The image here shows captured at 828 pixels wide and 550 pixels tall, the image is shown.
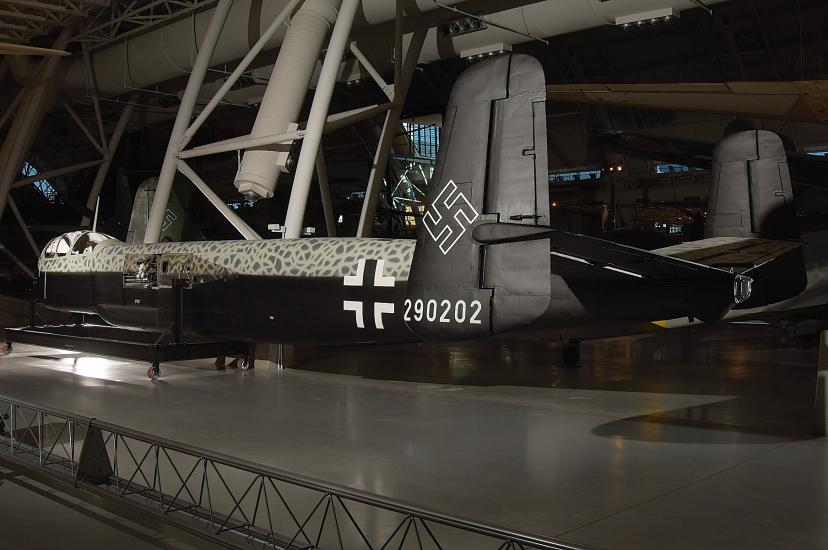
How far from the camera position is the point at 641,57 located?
23688 mm

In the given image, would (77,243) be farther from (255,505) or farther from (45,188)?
(45,188)

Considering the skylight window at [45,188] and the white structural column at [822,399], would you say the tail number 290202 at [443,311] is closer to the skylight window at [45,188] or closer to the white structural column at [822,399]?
the white structural column at [822,399]

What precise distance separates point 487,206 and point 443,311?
3.40ft

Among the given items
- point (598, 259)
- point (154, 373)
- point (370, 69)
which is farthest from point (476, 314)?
point (370, 69)

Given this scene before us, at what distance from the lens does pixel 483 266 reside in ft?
21.9

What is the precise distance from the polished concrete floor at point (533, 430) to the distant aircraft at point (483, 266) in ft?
4.10

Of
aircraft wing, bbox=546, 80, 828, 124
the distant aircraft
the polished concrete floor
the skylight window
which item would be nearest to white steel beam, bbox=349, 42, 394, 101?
aircraft wing, bbox=546, 80, 828, 124

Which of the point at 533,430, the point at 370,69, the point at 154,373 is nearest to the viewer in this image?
the point at 533,430

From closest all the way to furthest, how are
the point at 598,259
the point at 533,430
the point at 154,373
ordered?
the point at 598,259 < the point at 533,430 < the point at 154,373

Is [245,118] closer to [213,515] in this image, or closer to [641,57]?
[641,57]

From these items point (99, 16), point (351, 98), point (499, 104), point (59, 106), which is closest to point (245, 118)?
point (351, 98)

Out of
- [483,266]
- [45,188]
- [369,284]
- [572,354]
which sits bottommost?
[572,354]

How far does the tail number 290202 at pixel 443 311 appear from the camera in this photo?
263 inches

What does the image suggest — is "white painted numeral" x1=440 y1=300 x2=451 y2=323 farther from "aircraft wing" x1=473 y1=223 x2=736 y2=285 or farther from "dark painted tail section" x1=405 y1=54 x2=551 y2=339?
"aircraft wing" x1=473 y1=223 x2=736 y2=285
